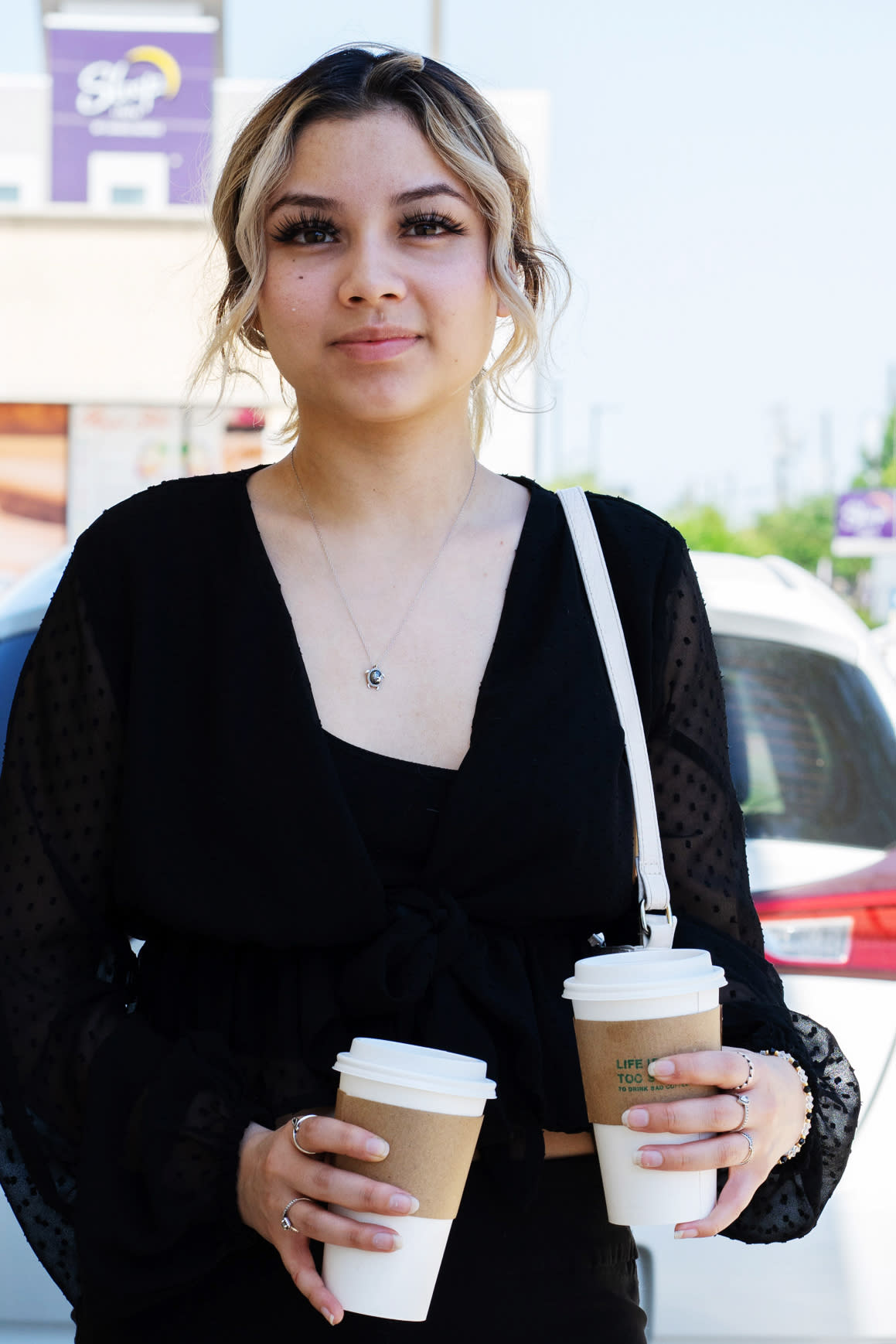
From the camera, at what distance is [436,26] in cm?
888

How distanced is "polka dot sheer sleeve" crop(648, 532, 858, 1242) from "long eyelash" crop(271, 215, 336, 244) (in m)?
0.51

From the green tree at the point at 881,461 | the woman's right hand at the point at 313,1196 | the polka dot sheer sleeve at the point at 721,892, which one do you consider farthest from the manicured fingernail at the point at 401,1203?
the green tree at the point at 881,461

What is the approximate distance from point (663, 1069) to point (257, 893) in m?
0.42

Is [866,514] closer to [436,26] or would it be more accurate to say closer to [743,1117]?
[436,26]

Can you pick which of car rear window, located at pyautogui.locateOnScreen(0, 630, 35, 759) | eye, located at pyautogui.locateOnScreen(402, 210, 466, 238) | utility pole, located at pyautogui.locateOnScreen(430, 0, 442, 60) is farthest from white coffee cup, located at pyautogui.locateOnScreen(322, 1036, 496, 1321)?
utility pole, located at pyautogui.locateOnScreen(430, 0, 442, 60)

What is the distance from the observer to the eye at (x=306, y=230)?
155 cm

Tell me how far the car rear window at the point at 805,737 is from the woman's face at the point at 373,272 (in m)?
1.09

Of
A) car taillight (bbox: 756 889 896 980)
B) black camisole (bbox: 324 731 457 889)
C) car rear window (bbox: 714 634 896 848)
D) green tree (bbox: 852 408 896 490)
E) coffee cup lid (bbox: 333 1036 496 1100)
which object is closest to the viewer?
coffee cup lid (bbox: 333 1036 496 1100)

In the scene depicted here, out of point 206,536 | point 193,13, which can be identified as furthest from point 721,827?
point 193,13

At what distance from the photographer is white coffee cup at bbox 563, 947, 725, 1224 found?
1.26m

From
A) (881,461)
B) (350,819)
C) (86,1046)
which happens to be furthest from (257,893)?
(881,461)

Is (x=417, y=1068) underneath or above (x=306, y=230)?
underneath

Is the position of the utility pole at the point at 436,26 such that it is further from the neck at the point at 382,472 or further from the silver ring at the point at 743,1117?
the silver ring at the point at 743,1117

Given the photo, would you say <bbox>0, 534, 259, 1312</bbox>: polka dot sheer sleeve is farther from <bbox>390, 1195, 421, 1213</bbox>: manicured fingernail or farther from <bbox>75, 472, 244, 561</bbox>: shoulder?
<bbox>390, 1195, 421, 1213</bbox>: manicured fingernail
